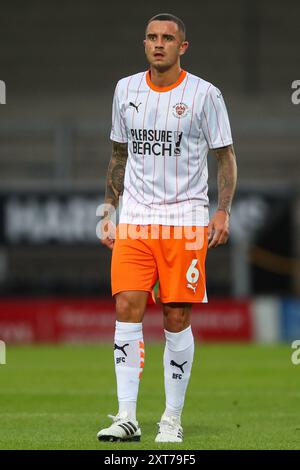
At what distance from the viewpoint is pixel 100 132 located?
59.6ft

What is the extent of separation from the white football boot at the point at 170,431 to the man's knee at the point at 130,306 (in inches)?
22.4

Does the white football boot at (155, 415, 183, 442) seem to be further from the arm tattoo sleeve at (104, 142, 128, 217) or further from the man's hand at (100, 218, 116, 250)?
the arm tattoo sleeve at (104, 142, 128, 217)

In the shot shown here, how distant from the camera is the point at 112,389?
33.4 ft

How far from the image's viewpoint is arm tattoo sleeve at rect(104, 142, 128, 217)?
23.8ft

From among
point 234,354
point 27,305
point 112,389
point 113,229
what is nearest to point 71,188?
point 27,305

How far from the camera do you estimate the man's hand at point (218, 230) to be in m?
6.81

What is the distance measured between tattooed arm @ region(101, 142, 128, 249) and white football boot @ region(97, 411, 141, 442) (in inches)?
41.5

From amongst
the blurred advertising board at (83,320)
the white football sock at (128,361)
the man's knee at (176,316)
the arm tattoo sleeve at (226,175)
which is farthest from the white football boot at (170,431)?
the blurred advertising board at (83,320)

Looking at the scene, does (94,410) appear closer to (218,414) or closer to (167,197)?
(218,414)

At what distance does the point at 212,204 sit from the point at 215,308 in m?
1.50

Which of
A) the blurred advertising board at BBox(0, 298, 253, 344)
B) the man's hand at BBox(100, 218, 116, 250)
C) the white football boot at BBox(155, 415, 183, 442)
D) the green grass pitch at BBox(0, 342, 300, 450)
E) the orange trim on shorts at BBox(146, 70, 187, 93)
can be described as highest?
the orange trim on shorts at BBox(146, 70, 187, 93)

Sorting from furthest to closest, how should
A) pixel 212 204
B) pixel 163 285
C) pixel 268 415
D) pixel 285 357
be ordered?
1. pixel 212 204
2. pixel 285 357
3. pixel 268 415
4. pixel 163 285

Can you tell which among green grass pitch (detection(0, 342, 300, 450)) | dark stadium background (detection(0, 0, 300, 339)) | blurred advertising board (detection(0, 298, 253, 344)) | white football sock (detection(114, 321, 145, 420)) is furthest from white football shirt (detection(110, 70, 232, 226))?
blurred advertising board (detection(0, 298, 253, 344))

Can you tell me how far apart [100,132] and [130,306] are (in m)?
11.5
